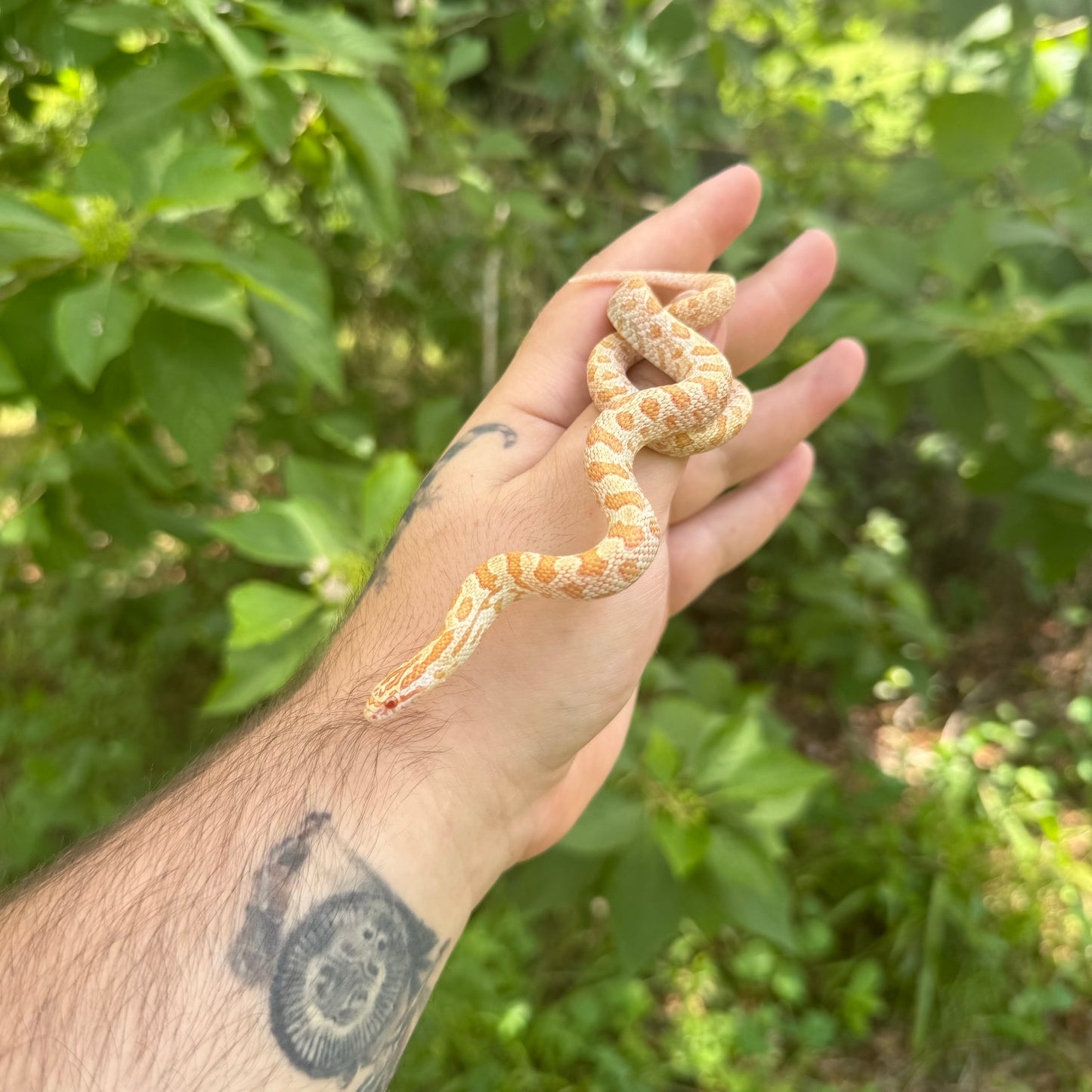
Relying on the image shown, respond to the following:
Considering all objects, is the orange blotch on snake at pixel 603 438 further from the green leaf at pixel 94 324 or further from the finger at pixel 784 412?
the green leaf at pixel 94 324

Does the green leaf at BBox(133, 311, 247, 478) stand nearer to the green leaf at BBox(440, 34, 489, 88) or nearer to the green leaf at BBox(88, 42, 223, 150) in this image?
the green leaf at BBox(88, 42, 223, 150)

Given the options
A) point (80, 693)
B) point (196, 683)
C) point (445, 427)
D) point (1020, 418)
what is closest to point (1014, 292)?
point (1020, 418)

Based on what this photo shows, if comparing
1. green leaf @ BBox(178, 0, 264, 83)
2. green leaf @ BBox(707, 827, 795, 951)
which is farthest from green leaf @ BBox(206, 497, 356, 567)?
green leaf @ BBox(707, 827, 795, 951)

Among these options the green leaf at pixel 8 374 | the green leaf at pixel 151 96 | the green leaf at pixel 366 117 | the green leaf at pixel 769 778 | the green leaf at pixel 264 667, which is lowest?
the green leaf at pixel 769 778

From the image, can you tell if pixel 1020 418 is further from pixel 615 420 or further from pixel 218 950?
pixel 218 950

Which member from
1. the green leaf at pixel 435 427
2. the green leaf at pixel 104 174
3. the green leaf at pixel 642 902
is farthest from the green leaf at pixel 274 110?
the green leaf at pixel 642 902

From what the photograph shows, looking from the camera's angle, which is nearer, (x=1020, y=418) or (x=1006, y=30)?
(x=1020, y=418)

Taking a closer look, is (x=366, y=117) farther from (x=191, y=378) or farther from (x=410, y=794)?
(x=410, y=794)
